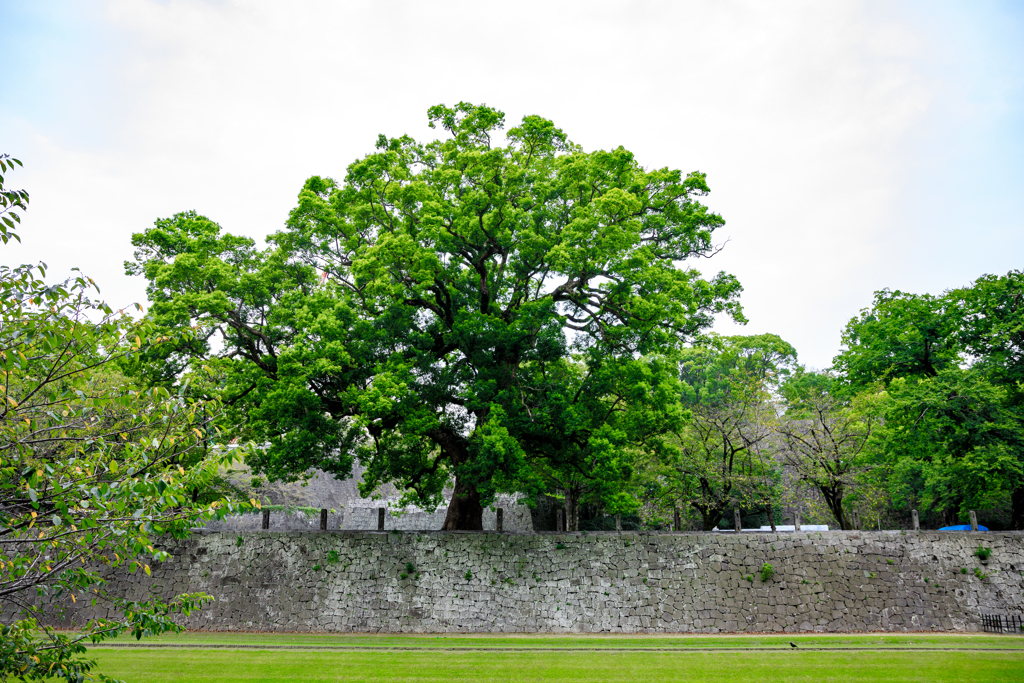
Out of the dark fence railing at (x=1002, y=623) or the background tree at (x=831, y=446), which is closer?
the dark fence railing at (x=1002, y=623)

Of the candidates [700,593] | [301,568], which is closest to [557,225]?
[700,593]

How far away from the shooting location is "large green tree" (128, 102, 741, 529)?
1544 cm

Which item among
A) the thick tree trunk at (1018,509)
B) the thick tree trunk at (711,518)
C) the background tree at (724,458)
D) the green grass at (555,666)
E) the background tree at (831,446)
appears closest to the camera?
the green grass at (555,666)

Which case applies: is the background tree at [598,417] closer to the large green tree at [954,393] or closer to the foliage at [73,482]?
the large green tree at [954,393]

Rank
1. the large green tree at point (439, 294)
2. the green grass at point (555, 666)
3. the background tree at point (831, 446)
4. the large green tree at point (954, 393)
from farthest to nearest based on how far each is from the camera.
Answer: the background tree at point (831, 446)
the large green tree at point (954, 393)
the large green tree at point (439, 294)
the green grass at point (555, 666)

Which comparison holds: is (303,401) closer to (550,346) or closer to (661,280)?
(550,346)

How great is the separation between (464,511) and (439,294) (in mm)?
6347

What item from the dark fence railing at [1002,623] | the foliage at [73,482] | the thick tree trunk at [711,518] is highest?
the foliage at [73,482]

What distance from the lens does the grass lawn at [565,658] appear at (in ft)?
32.9

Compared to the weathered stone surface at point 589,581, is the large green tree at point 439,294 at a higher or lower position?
higher

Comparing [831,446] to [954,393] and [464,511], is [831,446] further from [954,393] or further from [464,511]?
[464,511]

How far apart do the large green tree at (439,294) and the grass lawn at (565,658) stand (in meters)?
4.06

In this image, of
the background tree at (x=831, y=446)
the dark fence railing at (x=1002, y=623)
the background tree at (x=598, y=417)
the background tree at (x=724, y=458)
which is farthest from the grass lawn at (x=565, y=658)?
the background tree at (x=831, y=446)

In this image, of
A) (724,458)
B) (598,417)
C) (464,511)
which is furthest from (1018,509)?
(464,511)
